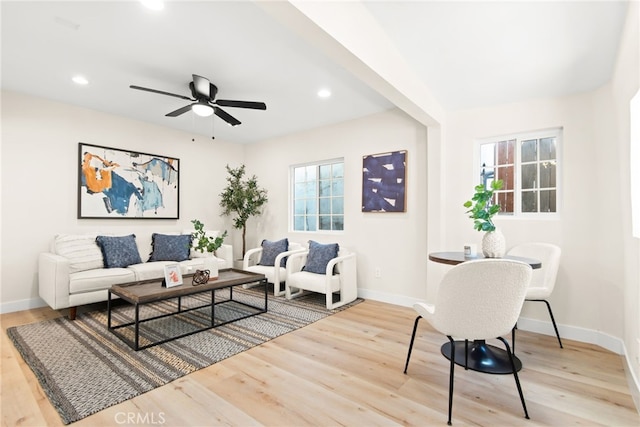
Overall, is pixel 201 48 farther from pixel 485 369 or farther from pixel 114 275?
pixel 485 369

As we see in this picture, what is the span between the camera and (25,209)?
3.62 m

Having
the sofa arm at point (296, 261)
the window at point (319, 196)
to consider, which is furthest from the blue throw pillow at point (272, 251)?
the window at point (319, 196)

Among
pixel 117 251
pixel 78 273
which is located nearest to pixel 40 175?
pixel 117 251

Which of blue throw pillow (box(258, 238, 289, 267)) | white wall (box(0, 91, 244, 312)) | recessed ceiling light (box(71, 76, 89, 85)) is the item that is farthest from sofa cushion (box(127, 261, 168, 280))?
recessed ceiling light (box(71, 76, 89, 85))

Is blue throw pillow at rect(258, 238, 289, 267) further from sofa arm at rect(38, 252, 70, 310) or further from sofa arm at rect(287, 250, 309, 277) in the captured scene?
sofa arm at rect(38, 252, 70, 310)

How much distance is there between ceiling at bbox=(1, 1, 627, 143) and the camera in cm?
212

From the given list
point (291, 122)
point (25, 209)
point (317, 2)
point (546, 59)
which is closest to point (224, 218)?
point (291, 122)

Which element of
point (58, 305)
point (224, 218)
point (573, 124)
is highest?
point (573, 124)

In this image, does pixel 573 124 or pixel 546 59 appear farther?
pixel 573 124

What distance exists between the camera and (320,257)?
4.12 meters

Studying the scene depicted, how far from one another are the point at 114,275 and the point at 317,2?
11.6 feet

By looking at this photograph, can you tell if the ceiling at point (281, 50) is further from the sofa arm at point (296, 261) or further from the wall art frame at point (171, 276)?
the sofa arm at point (296, 261)

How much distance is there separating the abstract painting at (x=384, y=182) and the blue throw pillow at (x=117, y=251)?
321cm

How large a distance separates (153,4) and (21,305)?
383 centimetres
